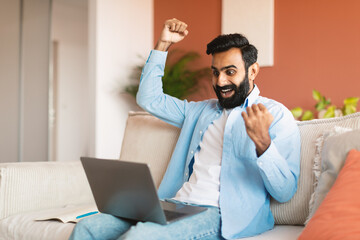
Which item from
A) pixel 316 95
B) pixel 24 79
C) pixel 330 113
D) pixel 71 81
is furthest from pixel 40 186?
pixel 71 81

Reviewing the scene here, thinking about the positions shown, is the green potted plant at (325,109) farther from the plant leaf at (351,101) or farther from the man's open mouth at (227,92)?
the man's open mouth at (227,92)

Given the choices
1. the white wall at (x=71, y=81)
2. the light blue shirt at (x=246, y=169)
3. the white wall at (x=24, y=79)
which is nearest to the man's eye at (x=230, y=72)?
the light blue shirt at (x=246, y=169)

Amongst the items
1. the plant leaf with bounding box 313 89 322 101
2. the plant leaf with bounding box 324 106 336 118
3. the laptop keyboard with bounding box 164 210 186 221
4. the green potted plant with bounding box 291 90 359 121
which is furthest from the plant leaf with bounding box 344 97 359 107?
the laptop keyboard with bounding box 164 210 186 221

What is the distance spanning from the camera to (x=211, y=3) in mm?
4105

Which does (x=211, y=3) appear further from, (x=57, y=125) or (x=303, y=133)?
(x=57, y=125)

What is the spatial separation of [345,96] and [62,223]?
246 cm

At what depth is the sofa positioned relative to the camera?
149 centimetres

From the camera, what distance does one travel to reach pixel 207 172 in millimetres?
1563

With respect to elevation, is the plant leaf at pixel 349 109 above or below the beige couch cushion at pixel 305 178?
above

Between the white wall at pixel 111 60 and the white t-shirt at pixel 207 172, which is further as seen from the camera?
the white wall at pixel 111 60

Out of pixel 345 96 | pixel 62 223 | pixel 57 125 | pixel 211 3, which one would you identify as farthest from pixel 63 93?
pixel 62 223

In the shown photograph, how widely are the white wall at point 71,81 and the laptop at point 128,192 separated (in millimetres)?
4808

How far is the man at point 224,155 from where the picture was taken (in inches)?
51.4

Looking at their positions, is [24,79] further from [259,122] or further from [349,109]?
[259,122]
